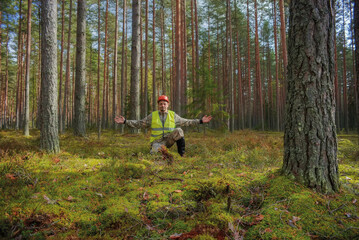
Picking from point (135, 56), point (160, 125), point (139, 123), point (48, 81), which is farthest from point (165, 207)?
point (135, 56)

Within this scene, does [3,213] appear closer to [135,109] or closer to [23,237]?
[23,237]

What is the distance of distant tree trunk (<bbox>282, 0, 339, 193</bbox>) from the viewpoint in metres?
2.53

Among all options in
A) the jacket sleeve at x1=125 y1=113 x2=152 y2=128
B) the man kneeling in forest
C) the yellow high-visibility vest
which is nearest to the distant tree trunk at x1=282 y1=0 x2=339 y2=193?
the man kneeling in forest

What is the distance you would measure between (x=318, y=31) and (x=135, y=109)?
1034 centimetres

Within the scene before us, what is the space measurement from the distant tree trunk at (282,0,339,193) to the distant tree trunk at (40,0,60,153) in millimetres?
6157

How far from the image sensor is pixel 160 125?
5734 mm

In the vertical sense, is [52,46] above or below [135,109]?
above

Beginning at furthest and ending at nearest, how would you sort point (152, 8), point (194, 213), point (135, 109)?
point (152, 8) < point (135, 109) < point (194, 213)

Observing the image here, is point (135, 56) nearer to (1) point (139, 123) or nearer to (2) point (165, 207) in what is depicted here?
(1) point (139, 123)

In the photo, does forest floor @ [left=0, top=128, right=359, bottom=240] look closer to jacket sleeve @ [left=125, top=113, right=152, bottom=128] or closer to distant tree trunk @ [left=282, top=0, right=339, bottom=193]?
distant tree trunk @ [left=282, top=0, right=339, bottom=193]

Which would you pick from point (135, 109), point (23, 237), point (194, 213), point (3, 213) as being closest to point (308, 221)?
point (194, 213)

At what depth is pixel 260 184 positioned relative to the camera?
115 inches

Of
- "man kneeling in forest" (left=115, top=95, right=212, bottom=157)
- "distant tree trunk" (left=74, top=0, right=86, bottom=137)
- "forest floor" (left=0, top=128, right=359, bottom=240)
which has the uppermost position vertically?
"distant tree trunk" (left=74, top=0, right=86, bottom=137)

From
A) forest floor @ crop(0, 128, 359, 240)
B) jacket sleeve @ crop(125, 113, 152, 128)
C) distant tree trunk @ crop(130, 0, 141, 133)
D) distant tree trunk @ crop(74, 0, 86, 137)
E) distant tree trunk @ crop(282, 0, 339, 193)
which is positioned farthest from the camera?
distant tree trunk @ crop(130, 0, 141, 133)
